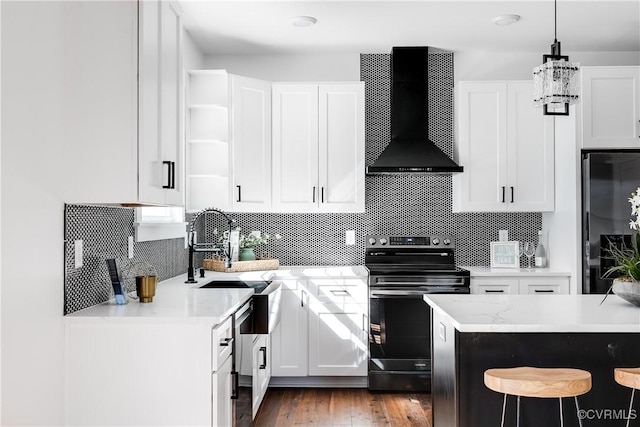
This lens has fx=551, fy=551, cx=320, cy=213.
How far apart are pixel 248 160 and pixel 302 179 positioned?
0.46 m

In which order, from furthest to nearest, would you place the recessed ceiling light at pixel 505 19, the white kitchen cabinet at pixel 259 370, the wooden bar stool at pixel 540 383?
the recessed ceiling light at pixel 505 19, the white kitchen cabinet at pixel 259 370, the wooden bar stool at pixel 540 383

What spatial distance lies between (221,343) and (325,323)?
186 centimetres

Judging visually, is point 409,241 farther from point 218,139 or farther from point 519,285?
point 218,139

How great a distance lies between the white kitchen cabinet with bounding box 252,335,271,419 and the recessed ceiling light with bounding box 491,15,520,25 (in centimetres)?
274

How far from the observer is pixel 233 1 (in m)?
3.58

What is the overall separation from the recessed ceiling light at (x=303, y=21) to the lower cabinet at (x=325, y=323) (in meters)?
1.87

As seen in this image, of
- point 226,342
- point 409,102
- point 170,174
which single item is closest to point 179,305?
point 226,342

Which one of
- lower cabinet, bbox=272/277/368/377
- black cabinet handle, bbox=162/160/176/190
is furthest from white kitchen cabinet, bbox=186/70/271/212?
black cabinet handle, bbox=162/160/176/190

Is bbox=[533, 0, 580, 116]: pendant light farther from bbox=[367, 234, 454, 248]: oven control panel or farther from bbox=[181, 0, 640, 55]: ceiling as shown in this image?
bbox=[367, 234, 454, 248]: oven control panel

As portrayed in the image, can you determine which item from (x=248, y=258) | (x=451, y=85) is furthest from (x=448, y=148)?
(x=248, y=258)

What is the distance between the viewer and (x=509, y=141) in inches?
175

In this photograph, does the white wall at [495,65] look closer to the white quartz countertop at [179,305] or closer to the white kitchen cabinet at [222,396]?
the white quartz countertop at [179,305]

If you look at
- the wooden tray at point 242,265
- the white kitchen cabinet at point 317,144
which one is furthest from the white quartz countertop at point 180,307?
the white kitchen cabinet at point 317,144

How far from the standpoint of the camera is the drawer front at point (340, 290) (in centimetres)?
A: 417
